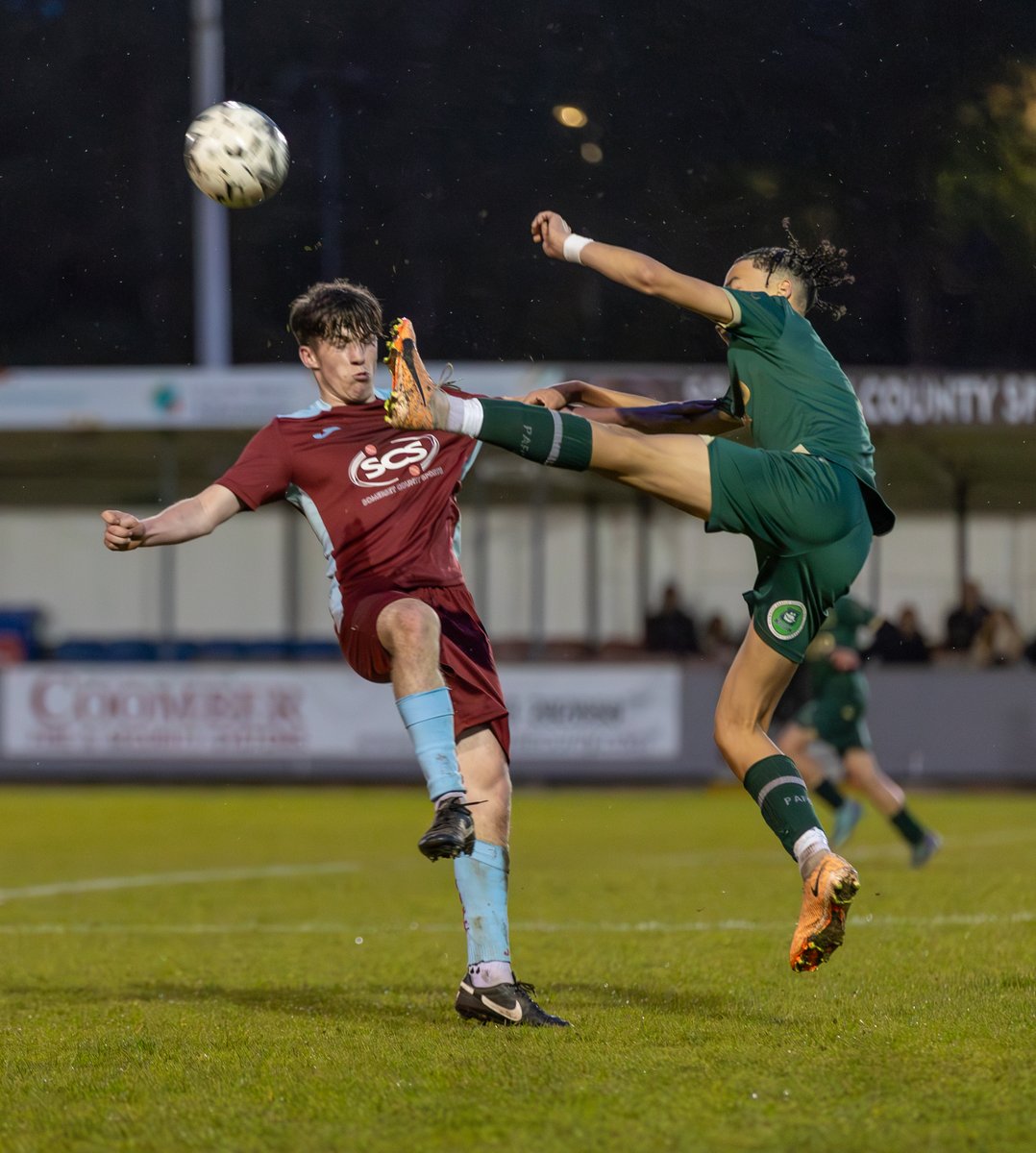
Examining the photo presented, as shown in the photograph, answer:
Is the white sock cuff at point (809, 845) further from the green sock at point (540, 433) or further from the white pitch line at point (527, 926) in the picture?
the white pitch line at point (527, 926)

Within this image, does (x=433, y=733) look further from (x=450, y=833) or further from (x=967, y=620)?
(x=967, y=620)

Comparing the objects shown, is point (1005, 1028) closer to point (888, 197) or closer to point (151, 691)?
point (888, 197)

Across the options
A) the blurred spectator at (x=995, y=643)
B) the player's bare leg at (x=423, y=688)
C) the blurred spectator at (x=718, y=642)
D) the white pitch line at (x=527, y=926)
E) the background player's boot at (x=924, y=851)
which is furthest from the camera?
the blurred spectator at (x=718, y=642)

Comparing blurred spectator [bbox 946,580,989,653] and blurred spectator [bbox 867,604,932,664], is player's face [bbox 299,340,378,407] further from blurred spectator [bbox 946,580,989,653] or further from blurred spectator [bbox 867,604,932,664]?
blurred spectator [bbox 946,580,989,653]

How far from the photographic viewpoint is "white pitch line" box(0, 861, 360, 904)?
10.1 meters

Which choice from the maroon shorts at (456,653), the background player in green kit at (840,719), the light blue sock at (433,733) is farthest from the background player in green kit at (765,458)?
the background player in green kit at (840,719)

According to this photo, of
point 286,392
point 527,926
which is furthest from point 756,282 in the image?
point 286,392

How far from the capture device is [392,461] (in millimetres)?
5641

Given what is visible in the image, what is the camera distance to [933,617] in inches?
859

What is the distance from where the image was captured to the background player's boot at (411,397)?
494 centimetres

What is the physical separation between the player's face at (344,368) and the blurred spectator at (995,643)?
45.3 feet

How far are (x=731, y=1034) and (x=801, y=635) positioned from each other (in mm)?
1245

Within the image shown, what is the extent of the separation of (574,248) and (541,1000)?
94.1 inches

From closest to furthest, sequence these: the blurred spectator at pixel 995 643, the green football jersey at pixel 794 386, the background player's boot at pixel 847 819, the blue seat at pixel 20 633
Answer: the green football jersey at pixel 794 386 < the background player's boot at pixel 847 819 < the blurred spectator at pixel 995 643 < the blue seat at pixel 20 633
